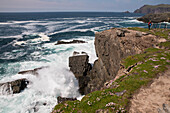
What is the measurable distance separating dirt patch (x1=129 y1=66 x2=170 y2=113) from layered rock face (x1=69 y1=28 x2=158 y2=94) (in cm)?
1095

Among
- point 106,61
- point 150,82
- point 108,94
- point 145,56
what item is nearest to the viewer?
point 108,94

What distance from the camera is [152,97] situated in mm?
9586

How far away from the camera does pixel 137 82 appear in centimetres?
1141

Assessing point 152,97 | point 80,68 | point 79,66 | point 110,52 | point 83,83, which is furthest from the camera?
point 79,66

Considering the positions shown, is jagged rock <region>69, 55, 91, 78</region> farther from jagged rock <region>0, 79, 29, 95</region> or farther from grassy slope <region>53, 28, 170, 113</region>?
grassy slope <region>53, 28, 170, 113</region>

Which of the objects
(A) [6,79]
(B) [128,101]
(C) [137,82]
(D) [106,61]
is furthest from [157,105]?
(A) [6,79]

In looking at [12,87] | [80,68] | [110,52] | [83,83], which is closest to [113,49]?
[110,52]

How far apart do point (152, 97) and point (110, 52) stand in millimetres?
A: 16275

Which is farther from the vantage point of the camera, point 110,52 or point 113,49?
point 110,52

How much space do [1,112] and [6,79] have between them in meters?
9.28

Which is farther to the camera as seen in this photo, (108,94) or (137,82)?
(137,82)

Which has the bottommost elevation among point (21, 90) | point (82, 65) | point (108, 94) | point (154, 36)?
point (21, 90)

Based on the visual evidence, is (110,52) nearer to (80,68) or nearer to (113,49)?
(113,49)

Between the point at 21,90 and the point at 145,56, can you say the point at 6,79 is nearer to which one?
the point at 21,90
